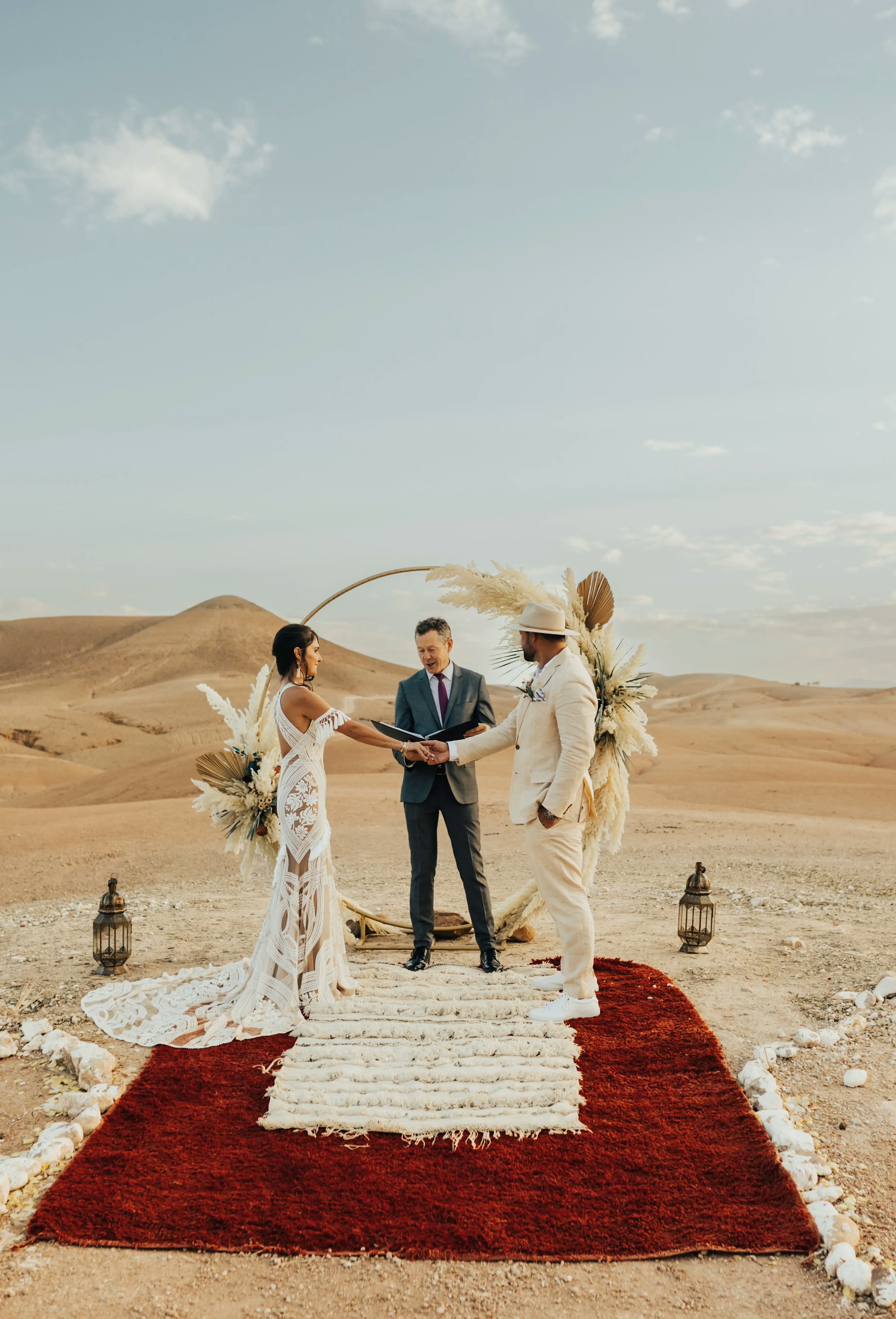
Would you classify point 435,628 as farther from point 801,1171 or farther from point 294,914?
point 801,1171

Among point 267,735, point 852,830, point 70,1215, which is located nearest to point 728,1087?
point 70,1215

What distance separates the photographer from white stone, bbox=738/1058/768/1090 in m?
4.22

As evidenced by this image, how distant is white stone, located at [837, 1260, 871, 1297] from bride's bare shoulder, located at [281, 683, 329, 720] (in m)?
3.37

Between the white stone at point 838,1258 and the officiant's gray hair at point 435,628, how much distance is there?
3836 millimetres

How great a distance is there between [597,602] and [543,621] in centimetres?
114

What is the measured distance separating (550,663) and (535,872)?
47.0 inches

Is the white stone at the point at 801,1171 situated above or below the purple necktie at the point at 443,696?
below

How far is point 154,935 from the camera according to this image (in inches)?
293

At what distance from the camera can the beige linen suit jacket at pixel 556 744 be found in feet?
16.2

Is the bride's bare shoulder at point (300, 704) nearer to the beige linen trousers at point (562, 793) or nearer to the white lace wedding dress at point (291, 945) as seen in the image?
the white lace wedding dress at point (291, 945)

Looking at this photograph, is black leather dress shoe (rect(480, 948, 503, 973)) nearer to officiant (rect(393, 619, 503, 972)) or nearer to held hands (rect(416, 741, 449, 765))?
officiant (rect(393, 619, 503, 972))

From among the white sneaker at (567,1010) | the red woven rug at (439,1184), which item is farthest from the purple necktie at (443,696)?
the red woven rug at (439,1184)

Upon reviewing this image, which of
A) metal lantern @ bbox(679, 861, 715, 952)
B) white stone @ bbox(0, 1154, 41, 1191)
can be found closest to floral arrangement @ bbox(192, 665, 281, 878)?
white stone @ bbox(0, 1154, 41, 1191)

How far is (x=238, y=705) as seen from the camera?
44.6m
